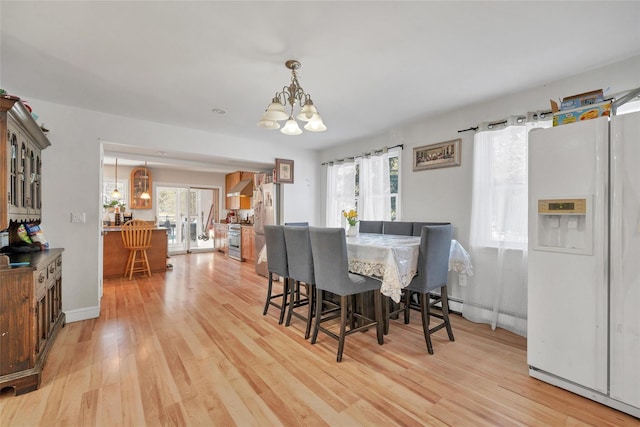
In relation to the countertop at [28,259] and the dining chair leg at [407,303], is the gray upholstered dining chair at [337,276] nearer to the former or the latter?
the dining chair leg at [407,303]

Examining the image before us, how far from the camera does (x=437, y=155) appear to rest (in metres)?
3.67

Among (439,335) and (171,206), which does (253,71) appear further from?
(171,206)

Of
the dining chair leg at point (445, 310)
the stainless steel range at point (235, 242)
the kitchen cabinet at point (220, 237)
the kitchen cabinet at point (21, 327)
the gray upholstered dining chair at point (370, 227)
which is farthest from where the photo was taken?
the kitchen cabinet at point (220, 237)

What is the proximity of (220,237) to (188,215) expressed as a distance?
43.2 inches

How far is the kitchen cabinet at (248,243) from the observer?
21.0 ft

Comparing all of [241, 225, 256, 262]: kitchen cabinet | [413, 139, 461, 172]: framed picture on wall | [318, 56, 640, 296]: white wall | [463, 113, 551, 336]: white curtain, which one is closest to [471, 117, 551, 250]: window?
[463, 113, 551, 336]: white curtain

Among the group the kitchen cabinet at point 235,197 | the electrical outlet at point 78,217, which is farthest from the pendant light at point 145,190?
the electrical outlet at point 78,217

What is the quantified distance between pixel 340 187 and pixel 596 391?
4046 millimetres

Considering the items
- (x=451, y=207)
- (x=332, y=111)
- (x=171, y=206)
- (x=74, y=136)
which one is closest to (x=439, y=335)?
(x=451, y=207)

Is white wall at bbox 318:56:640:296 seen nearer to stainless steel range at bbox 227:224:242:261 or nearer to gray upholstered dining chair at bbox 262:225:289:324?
gray upholstered dining chair at bbox 262:225:289:324

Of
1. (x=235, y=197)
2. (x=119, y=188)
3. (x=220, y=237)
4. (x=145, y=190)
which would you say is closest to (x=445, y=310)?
(x=235, y=197)

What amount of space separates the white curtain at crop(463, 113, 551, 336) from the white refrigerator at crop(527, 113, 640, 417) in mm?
921

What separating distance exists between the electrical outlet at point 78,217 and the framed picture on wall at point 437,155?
412cm

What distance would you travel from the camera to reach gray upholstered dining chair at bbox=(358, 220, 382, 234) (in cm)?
404
